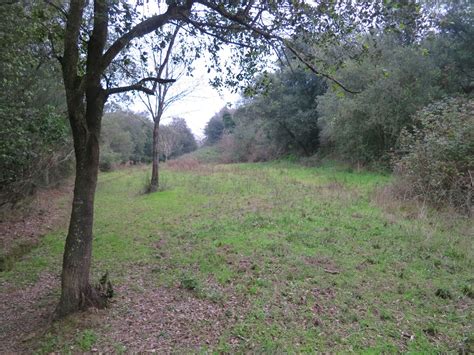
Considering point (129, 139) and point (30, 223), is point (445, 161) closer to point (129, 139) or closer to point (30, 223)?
point (30, 223)

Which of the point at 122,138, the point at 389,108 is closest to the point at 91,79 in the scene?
the point at 389,108

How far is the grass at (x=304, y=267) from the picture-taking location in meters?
4.00

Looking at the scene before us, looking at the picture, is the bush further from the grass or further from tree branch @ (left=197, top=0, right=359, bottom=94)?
tree branch @ (left=197, top=0, right=359, bottom=94)

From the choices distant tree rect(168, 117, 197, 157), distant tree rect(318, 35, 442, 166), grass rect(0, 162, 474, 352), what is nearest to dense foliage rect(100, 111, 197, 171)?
distant tree rect(168, 117, 197, 157)

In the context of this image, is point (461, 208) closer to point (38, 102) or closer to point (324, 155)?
point (38, 102)

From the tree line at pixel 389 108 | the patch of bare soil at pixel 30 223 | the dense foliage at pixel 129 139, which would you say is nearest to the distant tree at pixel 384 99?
the tree line at pixel 389 108

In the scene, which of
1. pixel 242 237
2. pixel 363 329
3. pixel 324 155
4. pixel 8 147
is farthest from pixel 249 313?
pixel 324 155

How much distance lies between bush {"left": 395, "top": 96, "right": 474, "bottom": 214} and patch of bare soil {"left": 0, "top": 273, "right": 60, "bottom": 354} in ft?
29.9

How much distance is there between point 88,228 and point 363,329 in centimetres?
372

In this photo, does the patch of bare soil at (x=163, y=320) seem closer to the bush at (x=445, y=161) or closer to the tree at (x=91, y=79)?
the tree at (x=91, y=79)

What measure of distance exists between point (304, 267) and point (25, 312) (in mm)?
4286

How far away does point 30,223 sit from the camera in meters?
9.74

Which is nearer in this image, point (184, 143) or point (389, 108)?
point (389, 108)

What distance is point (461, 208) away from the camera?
337 inches
